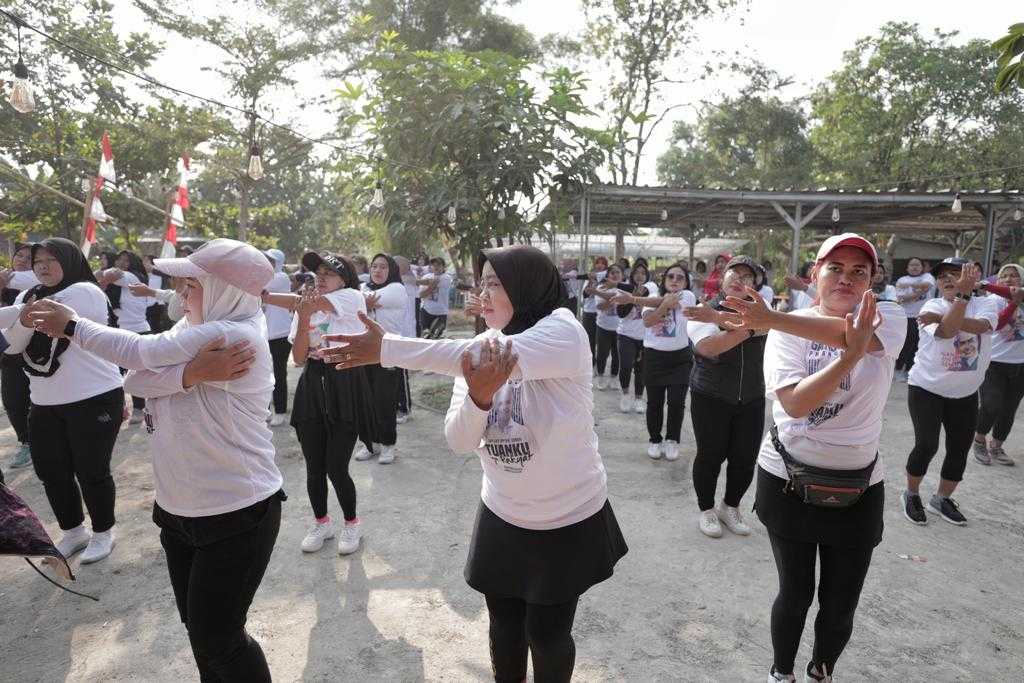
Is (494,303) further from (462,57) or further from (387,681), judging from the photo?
(462,57)

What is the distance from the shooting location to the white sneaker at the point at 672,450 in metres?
5.57

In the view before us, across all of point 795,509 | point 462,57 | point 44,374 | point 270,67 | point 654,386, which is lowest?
point 654,386

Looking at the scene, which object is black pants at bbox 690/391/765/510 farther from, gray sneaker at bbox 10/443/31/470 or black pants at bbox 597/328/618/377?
gray sneaker at bbox 10/443/31/470

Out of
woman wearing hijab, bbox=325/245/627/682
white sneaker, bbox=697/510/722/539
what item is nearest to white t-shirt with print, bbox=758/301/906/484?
woman wearing hijab, bbox=325/245/627/682

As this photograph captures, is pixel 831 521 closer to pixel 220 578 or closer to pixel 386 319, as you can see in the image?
pixel 220 578

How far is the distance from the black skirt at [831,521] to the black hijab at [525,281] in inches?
47.4

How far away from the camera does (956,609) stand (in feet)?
10.4

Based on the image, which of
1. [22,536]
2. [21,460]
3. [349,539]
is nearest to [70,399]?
[349,539]

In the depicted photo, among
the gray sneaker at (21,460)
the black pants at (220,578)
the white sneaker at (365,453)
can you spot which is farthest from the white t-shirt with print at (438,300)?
the black pants at (220,578)

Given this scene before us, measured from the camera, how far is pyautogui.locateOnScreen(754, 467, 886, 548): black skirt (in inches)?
87.8

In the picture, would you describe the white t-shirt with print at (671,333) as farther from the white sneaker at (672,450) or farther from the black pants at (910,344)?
the black pants at (910,344)

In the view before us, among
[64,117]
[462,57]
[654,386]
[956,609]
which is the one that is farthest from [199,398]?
[64,117]

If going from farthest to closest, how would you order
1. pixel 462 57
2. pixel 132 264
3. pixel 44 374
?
1. pixel 462 57
2. pixel 132 264
3. pixel 44 374

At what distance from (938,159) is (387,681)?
80.9 feet
